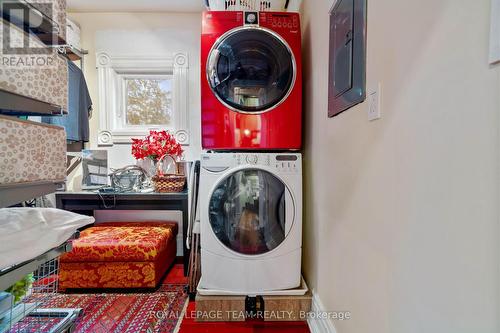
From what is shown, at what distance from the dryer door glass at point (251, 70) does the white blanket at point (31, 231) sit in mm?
1041

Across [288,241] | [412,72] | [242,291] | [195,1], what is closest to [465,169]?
[412,72]

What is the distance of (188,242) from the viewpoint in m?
1.81

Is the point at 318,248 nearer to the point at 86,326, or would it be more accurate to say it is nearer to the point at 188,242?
the point at 188,242

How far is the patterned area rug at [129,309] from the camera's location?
59.3 inches

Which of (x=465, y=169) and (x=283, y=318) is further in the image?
(x=283, y=318)

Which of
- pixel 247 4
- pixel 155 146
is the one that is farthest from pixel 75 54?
pixel 247 4

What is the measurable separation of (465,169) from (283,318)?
56.1 inches

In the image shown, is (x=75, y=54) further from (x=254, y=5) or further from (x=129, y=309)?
(x=129, y=309)

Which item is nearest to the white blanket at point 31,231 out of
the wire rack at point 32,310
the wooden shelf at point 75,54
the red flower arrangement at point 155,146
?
the wire rack at point 32,310

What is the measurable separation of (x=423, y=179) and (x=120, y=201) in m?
2.23

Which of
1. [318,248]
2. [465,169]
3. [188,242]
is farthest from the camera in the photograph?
[188,242]

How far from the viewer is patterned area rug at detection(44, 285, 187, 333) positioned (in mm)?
1507

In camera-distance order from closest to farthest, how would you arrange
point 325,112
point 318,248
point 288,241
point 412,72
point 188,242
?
point 412,72, point 325,112, point 318,248, point 288,241, point 188,242

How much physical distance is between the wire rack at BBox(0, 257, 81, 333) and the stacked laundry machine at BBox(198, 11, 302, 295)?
29.0 inches
